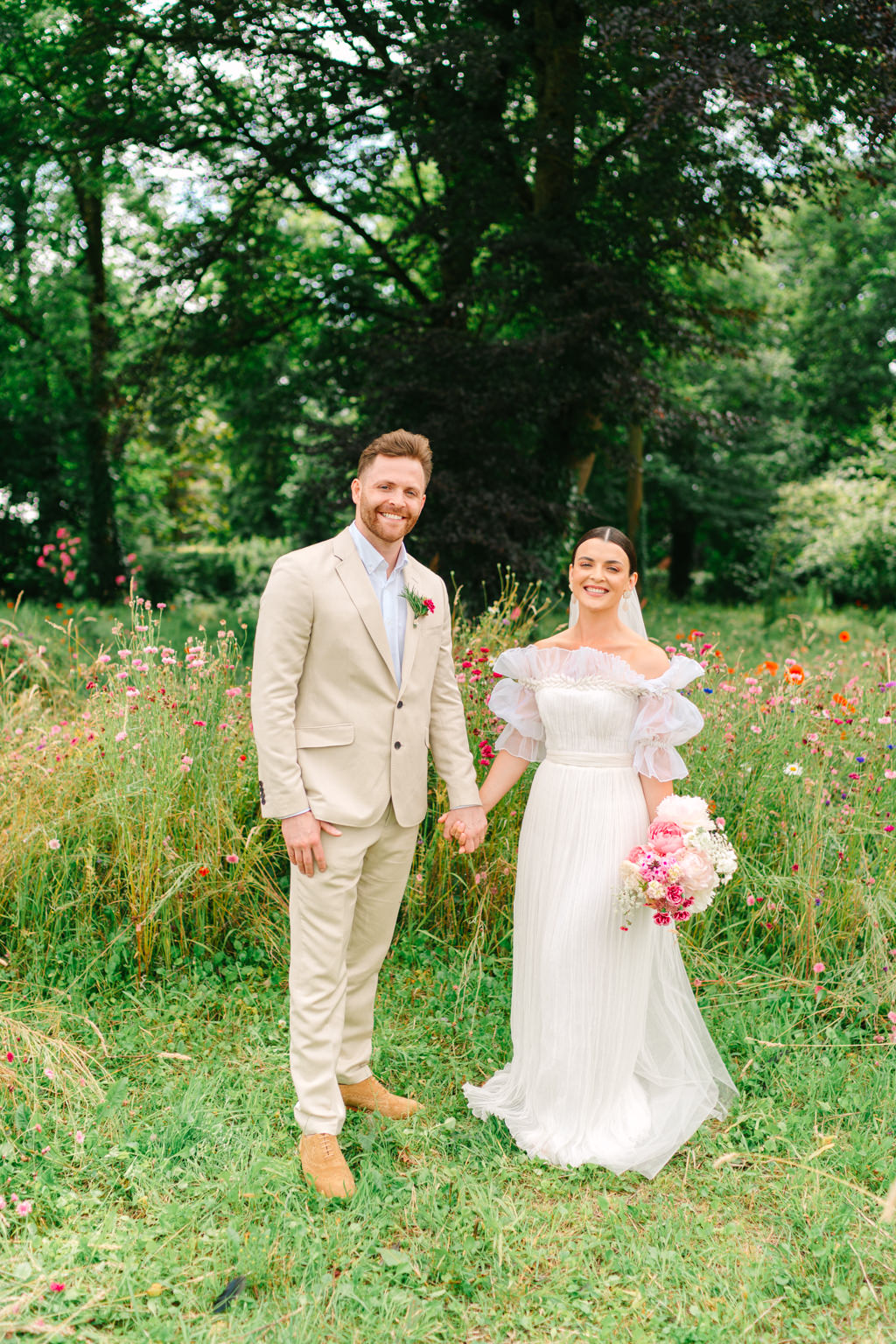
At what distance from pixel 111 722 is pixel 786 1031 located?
3.33m

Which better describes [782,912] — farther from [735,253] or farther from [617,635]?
[735,253]

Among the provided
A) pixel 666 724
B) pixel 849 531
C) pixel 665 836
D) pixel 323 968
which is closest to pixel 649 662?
pixel 666 724

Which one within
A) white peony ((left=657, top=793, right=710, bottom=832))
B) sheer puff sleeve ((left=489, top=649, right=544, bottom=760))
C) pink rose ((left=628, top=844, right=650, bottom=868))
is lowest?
pink rose ((left=628, top=844, right=650, bottom=868))

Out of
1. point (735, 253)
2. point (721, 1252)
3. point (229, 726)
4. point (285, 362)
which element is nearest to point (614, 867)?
point (721, 1252)

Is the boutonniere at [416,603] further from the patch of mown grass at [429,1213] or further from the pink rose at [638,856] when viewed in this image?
the patch of mown grass at [429,1213]

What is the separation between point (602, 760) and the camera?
3395mm

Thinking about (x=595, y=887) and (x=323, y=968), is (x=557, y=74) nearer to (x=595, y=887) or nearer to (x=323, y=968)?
(x=595, y=887)

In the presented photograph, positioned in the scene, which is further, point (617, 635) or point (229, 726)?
point (229, 726)

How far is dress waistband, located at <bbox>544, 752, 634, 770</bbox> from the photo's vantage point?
11.1 feet

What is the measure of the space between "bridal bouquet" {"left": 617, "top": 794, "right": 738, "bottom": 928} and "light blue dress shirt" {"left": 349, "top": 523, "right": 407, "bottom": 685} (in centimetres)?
100

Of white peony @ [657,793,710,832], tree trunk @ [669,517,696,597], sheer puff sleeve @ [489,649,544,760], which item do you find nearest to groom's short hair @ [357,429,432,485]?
sheer puff sleeve @ [489,649,544,760]

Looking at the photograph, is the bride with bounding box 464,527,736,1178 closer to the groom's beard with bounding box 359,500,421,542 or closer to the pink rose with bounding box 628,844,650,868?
the pink rose with bounding box 628,844,650,868

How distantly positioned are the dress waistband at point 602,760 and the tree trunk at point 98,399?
33.7 feet

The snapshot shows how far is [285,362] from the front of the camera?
14.1 m
